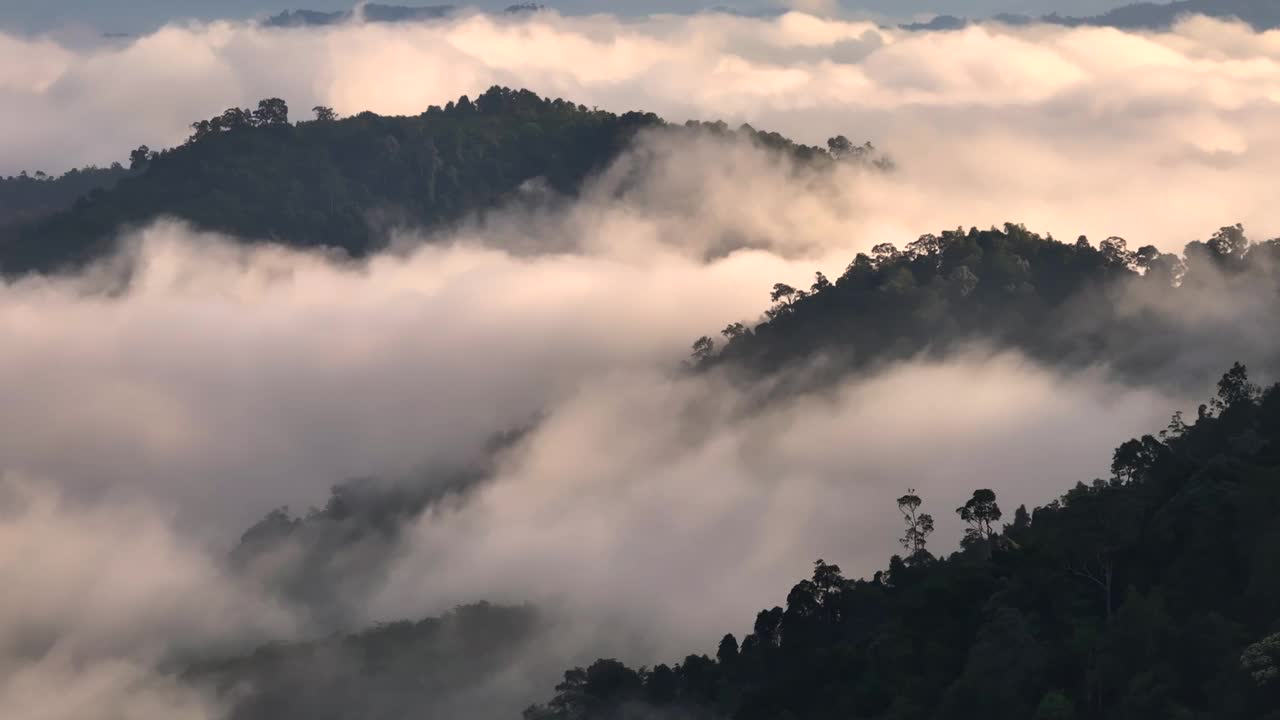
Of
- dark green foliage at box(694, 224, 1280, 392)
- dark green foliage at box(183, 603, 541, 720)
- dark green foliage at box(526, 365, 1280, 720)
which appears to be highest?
dark green foliage at box(694, 224, 1280, 392)

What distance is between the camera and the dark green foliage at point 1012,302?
12525cm

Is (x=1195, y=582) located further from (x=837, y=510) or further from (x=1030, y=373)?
(x=1030, y=373)

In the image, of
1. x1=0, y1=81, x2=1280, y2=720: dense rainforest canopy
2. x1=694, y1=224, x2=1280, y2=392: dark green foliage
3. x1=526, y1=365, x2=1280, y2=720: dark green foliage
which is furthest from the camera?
x1=694, y1=224, x2=1280, y2=392: dark green foliage

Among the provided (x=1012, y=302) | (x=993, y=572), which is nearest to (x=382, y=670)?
(x=1012, y=302)

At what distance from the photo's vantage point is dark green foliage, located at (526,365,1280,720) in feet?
194

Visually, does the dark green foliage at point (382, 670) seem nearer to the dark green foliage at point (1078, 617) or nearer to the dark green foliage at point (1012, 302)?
the dark green foliage at point (1078, 617)

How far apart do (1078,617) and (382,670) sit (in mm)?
58491

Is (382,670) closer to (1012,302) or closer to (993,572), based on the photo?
(1012,302)

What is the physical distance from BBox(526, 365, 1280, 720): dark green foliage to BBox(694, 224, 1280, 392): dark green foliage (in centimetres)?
4284

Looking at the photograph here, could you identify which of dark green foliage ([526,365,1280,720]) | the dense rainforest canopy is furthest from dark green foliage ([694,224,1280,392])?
dark green foliage ([526,365,1280,720])

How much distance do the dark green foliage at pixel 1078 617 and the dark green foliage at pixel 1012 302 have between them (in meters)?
42.8

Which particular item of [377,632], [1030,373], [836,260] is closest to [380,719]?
[377,632]

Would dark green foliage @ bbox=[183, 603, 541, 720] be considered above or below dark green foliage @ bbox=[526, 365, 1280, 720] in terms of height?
above

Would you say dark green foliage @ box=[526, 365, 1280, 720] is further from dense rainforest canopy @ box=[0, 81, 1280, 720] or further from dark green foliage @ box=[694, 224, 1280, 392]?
dark green foliage @ box=[694, 224, 1280, 392]
